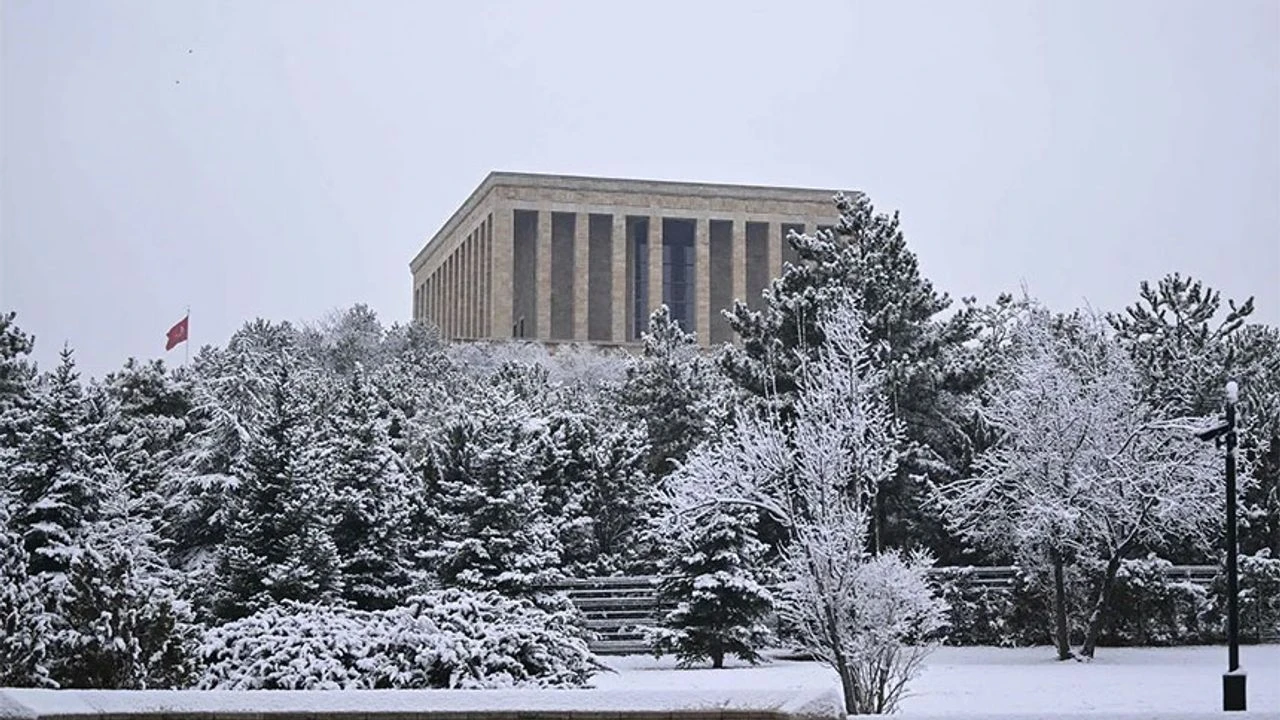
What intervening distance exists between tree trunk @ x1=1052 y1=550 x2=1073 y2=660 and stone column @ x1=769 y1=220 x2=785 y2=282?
59.2 meters

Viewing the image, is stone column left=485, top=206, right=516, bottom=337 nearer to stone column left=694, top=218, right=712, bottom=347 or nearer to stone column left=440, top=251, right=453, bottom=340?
stone column left=694, top=218, right=712, bottom=347

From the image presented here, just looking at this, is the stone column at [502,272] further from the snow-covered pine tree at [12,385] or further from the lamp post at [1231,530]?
the lamp post at [1231,530]

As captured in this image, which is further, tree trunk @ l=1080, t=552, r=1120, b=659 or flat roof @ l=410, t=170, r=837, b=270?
flat roof @ l=410, t=170, r=837, b=270

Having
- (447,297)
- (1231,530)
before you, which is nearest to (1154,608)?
(1231,530)

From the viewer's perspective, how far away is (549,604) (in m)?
26.4

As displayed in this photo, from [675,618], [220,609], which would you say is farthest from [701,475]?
[220,609]

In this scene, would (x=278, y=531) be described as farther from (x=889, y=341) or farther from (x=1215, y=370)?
(x=1215, y=370)

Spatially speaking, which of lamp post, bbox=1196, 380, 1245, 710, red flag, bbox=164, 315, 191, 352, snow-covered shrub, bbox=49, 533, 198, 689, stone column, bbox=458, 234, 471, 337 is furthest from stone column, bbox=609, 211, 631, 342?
snow-covered shrub, bbox=49, 533, 198, 689

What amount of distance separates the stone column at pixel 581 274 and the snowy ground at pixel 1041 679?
57955 mm

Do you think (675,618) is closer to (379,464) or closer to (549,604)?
(549,604)

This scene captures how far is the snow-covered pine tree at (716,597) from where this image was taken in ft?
85.1

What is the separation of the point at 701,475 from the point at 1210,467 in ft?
30.5

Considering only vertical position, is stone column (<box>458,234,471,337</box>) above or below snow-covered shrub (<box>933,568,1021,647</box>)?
above

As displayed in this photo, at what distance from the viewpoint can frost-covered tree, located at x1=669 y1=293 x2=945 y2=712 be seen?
17.7 metres
